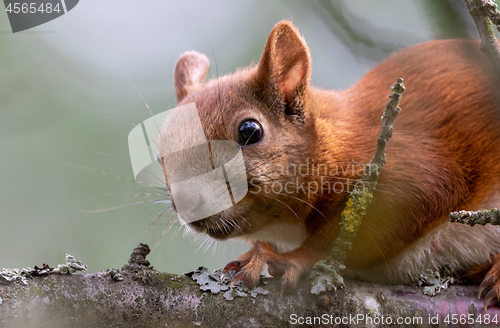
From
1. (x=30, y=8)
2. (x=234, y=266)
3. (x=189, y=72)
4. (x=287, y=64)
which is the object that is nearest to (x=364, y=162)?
(x=287, y=64)

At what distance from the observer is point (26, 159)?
4.65m

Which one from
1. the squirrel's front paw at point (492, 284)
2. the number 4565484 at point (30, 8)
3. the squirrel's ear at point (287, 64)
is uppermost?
the number 4565484 at point (30, 8)

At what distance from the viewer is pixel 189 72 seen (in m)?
3.55

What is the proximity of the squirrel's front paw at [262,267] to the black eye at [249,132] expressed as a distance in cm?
64

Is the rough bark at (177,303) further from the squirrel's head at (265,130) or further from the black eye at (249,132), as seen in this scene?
the black eye at (249,132)

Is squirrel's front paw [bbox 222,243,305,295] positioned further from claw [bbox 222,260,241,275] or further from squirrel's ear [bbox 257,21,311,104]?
squirrel's ear [bbox 257,21,311,104]

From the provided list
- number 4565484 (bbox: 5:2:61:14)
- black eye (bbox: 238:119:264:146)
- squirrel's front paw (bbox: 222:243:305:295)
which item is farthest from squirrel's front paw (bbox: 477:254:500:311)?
number 4565484 (bbox: 5:2:61:14)

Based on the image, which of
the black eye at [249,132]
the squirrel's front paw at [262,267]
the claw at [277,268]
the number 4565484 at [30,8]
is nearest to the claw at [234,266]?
the squirrel's front paw at [262,267]

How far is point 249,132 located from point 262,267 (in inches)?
31.5

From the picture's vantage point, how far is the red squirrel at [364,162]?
7.82 ft

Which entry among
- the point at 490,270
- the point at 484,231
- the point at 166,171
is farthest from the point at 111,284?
the point at 484,231

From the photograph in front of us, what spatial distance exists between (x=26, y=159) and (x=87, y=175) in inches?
28.0

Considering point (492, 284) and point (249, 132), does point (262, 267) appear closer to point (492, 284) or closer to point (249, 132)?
point (249, 132)

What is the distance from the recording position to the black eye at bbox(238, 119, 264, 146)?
2.40m
